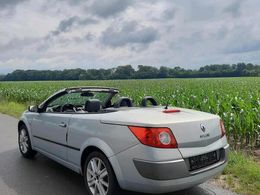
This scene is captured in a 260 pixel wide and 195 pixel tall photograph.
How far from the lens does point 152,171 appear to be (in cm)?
338

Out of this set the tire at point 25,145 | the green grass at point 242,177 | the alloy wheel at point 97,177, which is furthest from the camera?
the tire at point 25,145

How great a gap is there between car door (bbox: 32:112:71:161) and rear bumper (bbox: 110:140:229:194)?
1.33m

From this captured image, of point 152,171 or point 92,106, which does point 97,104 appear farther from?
point 152,171

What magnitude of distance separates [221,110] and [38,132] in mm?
5501

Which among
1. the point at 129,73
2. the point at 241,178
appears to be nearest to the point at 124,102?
the point at 241,178

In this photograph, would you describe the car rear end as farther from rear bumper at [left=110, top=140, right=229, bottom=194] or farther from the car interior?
the car interior

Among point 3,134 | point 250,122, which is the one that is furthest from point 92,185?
point 3,134

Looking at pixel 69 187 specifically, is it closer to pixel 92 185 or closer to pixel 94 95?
pixel 92 185

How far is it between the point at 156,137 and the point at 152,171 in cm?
36

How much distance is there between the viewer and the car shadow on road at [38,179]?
14.6 ft

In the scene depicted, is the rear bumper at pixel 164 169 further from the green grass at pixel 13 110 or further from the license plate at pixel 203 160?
the green grass at pixel 13 110

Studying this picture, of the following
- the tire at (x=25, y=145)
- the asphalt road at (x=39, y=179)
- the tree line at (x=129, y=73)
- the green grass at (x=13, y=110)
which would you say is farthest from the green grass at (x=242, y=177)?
the tree line at (x=129, y=73)

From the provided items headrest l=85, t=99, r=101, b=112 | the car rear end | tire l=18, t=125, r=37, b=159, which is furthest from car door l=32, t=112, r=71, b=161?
the car rear end

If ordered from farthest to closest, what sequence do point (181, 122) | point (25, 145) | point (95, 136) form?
point (25, 145) → point (95, 136) → point (181, 122)
